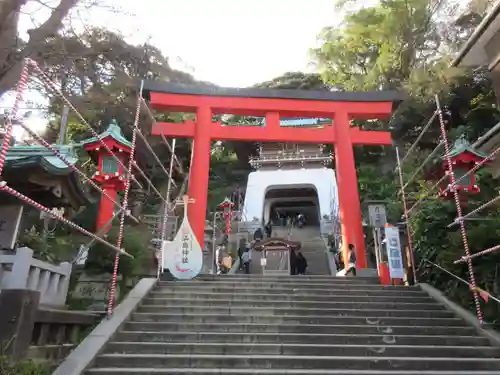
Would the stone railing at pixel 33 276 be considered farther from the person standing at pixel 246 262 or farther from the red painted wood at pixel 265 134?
the person standing at pixel 246 262

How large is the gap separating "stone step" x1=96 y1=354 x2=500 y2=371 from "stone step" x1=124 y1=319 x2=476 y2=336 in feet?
3.33

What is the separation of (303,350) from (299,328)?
76cm

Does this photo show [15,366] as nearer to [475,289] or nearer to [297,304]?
[297,304]

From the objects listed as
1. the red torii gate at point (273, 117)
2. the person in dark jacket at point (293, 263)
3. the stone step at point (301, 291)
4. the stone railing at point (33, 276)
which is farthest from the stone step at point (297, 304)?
the person in dark jacket at point (293, 263)

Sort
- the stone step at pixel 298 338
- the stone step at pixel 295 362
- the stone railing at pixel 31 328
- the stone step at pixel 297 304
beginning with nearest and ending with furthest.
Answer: the stone railing at pixel 31 328 < the stone step at pixel 295 362 < the stone step at pixel 298 338 < the stone step at pixel 297 304

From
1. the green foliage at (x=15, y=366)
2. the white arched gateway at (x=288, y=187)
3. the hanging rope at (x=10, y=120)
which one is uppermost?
the white arched gateway at (x=288, y=187)

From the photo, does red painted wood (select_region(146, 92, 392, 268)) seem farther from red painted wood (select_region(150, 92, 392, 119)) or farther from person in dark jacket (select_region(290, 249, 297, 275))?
person in dark jacket (select_region(290, 249, 297, 275))

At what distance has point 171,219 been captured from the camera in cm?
1245

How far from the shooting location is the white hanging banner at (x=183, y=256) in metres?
8.74

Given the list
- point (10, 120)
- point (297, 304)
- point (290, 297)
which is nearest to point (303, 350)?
point (297, 304)

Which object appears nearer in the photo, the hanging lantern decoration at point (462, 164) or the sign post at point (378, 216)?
the hanging lantern decoration at point (462, 164)

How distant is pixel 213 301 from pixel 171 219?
568 cm

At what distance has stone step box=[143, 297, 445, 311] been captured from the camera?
7027 mm

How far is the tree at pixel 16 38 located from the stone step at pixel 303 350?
3.45 metres
